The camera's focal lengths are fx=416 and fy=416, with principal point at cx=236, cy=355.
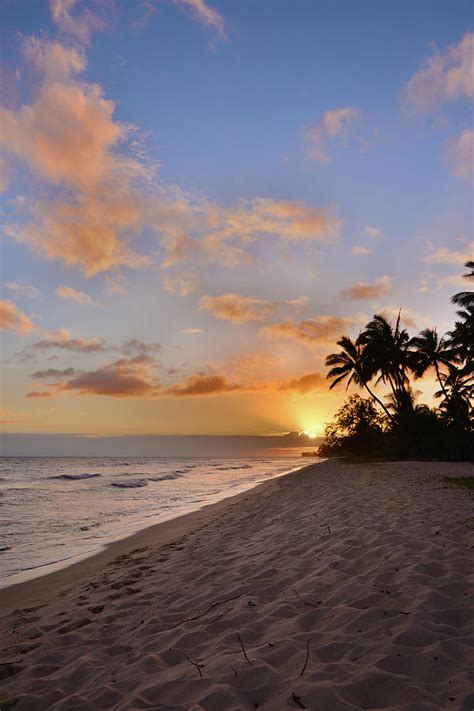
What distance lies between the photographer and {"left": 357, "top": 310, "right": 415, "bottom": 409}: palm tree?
33531 millimetres

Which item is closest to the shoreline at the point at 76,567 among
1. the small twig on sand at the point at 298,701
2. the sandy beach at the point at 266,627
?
the sandy beach at the point at 266,627

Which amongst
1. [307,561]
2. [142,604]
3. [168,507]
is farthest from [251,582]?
[168,507]

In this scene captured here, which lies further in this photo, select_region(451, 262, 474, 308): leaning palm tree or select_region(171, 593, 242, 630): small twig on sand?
select_region(451, 262, 474, 308): leaning palm tree

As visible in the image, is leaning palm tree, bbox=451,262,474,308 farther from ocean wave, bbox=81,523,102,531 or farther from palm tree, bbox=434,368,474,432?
ocean wave, bbox=81,523,102,531

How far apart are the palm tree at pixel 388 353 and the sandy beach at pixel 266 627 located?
28402 mm

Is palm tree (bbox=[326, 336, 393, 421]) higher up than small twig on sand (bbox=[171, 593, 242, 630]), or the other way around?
palm tree (bbox=[326, 336, 393, 421])

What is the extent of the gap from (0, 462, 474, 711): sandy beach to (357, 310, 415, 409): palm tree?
28402mm

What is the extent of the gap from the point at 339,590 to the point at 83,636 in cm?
242

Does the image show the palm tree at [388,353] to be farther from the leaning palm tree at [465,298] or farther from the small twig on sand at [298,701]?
Result: the small twig on sand at [298,701]

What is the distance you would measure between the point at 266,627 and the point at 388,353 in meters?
32.4

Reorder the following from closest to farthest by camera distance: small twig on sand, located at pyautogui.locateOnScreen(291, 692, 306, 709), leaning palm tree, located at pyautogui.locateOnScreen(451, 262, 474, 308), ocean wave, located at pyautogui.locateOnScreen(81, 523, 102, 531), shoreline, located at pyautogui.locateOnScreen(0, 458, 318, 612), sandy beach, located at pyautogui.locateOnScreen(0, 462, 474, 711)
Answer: small twig on sand, located at pyautogui.locateOnScreen(291, 692, 306, 709)
sandy beach, located at pyautogui.locateOnScreen(0, 462, 474, 711)
shoreline, located at pyautogui.locateOnScreen(0, 458, 318, 612)
ocean wave, located at pyautogui.locateOnScreen(81, 523, 102, 531)
leaning palm tree, located at pyautogui.locateOnScreen(451, 262, 474, 308)

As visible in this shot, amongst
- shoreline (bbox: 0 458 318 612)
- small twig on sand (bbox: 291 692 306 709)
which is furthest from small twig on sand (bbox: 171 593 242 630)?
shoreline (bbox: 0 458 318 612)

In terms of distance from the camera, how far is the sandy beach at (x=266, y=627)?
2541mm

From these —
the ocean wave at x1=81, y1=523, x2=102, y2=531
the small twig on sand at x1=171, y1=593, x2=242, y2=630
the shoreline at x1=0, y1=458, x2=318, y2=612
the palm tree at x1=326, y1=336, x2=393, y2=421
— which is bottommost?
the ocean wave at x1=81, y1=523, x2=102, y2=531
